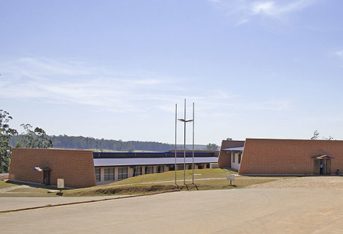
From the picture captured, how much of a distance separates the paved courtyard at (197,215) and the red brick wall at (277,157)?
17355mm

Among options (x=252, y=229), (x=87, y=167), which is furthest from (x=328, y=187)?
(x=87, y=167)

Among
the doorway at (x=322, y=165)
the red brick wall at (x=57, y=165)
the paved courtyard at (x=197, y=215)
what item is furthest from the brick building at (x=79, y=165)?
the paved courtyard at (x=197, y=215)

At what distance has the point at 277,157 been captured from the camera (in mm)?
48844

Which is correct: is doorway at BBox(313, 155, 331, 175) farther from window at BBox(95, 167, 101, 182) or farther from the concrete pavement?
window at BBox(95, 167, 101, 182)

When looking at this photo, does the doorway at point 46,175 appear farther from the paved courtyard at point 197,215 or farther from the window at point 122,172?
the paved courtyard at point 197,215

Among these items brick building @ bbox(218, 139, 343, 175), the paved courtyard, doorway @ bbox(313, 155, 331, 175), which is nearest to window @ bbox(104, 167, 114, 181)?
brick building @ bbox(218, 139, 343, 175)

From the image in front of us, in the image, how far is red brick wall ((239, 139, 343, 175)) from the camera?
1919 inches

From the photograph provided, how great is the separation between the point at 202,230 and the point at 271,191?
16.8m

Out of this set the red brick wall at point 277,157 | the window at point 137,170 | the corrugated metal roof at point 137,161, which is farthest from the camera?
the window at point 137,170

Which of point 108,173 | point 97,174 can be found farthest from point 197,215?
point 108,173

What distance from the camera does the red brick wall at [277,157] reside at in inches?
1919

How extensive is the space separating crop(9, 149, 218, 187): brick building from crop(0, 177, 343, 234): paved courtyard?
26172mm

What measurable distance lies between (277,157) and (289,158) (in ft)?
4.19

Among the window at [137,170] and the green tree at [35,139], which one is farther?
the green tree at [35,139]
